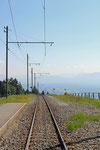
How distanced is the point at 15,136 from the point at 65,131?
86.5 inches

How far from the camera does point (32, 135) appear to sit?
10.8 metres

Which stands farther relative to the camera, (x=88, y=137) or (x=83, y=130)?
(x=83, y=130)

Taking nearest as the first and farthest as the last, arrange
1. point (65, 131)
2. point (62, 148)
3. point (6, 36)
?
1. point (62, 148)
2. point (65, 131)
3. point (6, 36)

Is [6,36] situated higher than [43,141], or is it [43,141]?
[6,36]

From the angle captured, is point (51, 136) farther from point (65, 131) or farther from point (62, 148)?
point (62, 148)

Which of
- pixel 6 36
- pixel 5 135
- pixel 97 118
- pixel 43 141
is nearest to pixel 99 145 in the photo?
pixel 43 141

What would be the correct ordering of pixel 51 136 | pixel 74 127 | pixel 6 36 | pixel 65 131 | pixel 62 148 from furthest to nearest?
pixel 6 36, pixel 74 127, pixel 65 131, pixel 51 136, pixel 62 148

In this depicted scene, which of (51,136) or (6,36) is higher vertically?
(6,36)

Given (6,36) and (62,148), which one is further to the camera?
(6,36)

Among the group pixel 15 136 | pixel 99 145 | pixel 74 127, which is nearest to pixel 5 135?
pixel 15 136

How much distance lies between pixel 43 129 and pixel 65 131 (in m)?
1.18

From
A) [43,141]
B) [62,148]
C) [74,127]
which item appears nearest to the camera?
[62,148]

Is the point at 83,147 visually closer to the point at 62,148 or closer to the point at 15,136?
the point at 62,148

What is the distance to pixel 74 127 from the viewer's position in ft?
41.1
